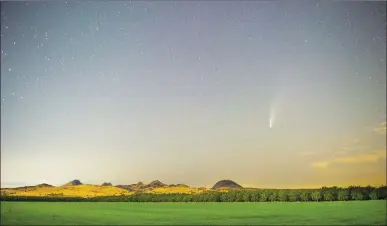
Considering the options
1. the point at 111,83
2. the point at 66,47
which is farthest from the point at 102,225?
the point at 66,47

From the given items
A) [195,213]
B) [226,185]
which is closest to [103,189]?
[195,213]

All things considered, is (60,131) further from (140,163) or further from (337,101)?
(337,101)

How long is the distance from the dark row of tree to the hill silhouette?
167 millimetres

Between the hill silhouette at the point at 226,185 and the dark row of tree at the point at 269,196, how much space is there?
17 cm

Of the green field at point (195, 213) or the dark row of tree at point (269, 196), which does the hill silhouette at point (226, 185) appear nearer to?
the dark row of tree at point (269, 196)

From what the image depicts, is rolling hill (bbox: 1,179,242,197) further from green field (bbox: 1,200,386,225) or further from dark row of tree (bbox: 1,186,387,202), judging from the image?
green field (bbox: 1,200,386,225)

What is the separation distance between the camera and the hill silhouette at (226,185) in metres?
8.66

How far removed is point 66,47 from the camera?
847 centimetres

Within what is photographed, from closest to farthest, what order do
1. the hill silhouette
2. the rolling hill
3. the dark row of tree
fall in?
the rolling hill, the hill silhouette, the dark row of tree

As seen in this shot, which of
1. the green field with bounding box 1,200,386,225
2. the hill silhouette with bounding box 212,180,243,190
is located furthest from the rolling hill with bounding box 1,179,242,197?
the green field with bounding box 1,200,386,225

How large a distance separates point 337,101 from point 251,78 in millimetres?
1732

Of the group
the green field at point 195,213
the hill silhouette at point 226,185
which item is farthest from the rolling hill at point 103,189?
the green field at point 195,213

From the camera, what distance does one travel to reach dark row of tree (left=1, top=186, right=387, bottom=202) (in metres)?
8.84

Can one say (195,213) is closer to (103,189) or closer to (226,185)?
(226,185)
